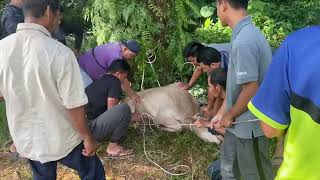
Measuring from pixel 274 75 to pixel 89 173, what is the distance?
7.34ft

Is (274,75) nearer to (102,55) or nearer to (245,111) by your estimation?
(245,111)

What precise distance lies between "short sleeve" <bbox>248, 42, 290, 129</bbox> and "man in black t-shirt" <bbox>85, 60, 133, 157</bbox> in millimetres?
2698

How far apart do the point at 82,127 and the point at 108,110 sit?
1.17m

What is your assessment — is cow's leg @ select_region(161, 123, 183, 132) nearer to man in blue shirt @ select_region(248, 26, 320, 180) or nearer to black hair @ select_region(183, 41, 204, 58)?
black hair @ select_region(183, 41, 204, 58)

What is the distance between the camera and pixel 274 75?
1333 millimetres

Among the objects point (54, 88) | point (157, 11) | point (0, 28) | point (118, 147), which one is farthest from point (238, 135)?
point (0, 28)

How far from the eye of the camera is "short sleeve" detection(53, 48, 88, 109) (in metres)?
2.59

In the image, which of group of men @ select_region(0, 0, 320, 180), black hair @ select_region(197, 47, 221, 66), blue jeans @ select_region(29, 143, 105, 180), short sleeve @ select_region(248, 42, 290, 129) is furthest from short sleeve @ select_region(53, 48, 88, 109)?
black hair @ select_region(197, 47, 221, 66)

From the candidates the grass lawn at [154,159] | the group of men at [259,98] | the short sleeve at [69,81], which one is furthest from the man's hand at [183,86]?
the short sleeve at [69,81]

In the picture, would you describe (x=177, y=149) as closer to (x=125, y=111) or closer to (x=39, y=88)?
(x=125, y=111)

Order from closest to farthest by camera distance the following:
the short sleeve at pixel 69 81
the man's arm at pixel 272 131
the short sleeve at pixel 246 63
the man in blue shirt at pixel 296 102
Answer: the man in blue shirt at pixel 296 102, the man's arm at pixel 272 131, the short sleeve at pixel 69 81, the short sleeve at pixel 246 63

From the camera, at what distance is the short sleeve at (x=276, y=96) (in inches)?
51.6

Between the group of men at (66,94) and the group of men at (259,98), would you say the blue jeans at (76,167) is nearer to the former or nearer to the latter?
the group of men at (66,94)

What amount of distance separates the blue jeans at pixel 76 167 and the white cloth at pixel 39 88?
0.16 meters
